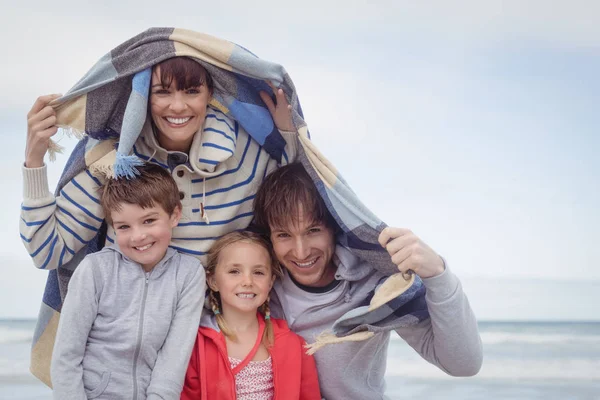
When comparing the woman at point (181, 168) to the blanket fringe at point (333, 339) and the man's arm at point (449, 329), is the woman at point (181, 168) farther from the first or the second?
the man's arm at point (449, 329)

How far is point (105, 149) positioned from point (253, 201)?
0.53 meters

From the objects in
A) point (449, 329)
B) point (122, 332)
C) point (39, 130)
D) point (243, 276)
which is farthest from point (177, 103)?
point (449, 329)

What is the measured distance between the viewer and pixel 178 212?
7.24ft

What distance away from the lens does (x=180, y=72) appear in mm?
2154

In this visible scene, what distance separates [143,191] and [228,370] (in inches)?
24.3

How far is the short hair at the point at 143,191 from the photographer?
2077 mm

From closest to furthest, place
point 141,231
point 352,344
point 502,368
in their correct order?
point 141,231 → point 352,344 → point 502,368

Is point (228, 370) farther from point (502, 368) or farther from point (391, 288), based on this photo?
point (502, 368)

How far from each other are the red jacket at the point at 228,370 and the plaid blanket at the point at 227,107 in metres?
0.28

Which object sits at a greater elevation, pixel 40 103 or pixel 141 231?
pixel 40 103

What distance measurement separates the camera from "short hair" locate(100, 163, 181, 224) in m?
2.08

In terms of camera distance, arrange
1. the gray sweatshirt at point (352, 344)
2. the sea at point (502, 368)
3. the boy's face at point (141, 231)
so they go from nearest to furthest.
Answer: the boy's face at point (141, 231)
the gray sweatshirt at point (352, 344)
the sea at point (502, 368)

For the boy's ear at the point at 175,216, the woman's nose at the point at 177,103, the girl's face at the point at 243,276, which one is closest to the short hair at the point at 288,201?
the girl's face at the point at 243,276

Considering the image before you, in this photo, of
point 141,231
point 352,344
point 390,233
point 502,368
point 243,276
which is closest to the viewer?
point 390,233
